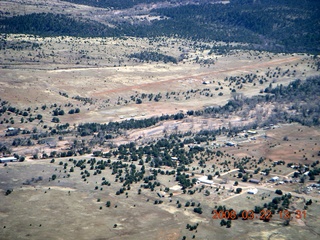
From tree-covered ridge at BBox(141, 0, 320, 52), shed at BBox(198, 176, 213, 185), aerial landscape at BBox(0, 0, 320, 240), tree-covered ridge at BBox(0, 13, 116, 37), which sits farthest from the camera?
tree-covered ridge at BBox(141, 0, 320, 52)

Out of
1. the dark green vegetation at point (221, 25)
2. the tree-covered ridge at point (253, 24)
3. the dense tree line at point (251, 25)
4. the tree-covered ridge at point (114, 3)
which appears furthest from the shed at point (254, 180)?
the tree-covered ridge at point (114, 3)

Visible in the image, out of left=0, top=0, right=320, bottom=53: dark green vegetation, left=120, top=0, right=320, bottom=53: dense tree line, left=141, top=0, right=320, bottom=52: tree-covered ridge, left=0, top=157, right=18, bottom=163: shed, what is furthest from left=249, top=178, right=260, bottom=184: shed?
left=141, top=0, right=320, bottom=52: tree-covered ridge

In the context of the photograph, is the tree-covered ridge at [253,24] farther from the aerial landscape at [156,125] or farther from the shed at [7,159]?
the shed at [7,159]

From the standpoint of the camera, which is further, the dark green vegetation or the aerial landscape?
the dark green vegetation
